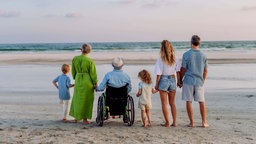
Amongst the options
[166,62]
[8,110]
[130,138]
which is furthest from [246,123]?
[8,110]

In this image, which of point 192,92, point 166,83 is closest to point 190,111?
point 192,92

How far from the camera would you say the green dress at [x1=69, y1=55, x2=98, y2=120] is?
7121mm

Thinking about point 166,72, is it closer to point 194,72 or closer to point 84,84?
point 194,72

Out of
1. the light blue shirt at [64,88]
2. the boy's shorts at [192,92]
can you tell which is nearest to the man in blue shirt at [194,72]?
the boy's shorts at [192,92]

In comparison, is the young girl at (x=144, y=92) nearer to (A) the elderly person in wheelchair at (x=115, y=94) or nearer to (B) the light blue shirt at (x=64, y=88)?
(A) the elderly person in wheelchair at (x=115, y=94)

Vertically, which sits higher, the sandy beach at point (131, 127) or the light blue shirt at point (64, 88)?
the light blue shirt at point (64, 88)

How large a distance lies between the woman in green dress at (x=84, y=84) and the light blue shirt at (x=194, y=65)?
1.76 meters

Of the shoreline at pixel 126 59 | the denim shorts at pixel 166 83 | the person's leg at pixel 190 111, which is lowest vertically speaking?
the person's leg at pixel 190 111

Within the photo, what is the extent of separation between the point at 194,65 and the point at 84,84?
6.91 feet

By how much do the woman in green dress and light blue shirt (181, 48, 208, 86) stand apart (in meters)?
1.76

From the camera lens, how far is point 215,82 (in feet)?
43.8

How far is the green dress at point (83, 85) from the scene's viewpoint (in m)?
7.12

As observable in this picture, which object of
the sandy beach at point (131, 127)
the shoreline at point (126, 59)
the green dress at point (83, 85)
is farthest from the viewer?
the shoreline at point (126, 59)

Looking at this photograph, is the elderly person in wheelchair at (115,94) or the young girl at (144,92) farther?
the young girl at (144,92)
